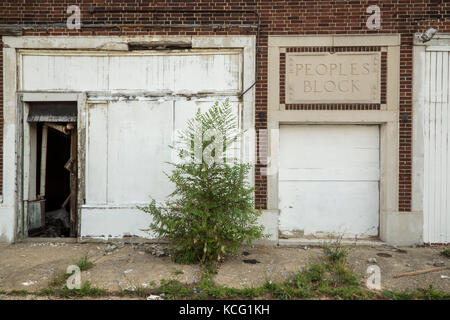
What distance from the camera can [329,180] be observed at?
19.9 feet

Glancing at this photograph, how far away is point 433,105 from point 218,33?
15.5ft

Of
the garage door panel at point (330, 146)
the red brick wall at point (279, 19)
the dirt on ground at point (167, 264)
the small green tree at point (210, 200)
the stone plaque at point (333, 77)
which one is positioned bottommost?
the dirt on ground at point (167, 264)

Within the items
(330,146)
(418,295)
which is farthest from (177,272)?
→ (330,146)

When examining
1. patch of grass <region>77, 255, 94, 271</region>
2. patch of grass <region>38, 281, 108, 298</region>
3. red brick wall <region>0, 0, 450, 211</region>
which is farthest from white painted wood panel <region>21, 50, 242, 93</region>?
patch of grass <region>38, 281, 108, 298</region>

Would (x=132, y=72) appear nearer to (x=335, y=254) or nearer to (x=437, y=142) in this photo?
(x=335, y=254)

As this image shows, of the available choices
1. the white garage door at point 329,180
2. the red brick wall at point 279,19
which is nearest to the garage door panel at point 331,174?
the white garage door at point 329,180

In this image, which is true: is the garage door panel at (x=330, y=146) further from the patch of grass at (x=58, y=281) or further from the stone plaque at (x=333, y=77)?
the patch of grass at (x=58, y=281)

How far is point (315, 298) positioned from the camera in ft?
12.7

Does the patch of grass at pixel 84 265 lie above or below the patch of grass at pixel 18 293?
above

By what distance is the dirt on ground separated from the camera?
418cm

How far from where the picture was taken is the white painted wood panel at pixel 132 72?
600 centimetres

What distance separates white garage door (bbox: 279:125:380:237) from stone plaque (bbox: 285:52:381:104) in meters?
0.62

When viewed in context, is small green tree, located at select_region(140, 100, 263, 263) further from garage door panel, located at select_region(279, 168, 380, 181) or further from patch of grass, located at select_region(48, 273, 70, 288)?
garage door panel, located at select_region(279, 168, 380, 181)

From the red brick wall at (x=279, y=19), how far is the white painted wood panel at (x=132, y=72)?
490 millimetres
